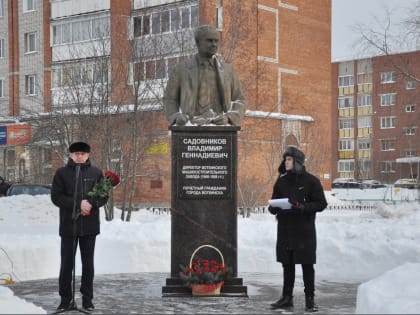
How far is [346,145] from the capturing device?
78875 millimetres

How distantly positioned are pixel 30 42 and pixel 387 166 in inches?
1688

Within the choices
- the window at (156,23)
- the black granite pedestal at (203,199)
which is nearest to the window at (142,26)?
the window at (156,23)

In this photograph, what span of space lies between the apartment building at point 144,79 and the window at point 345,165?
3378 cm

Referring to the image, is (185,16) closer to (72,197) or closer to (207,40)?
(207,40)

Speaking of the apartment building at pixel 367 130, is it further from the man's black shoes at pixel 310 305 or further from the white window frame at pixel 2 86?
the man's black shoes at pixel 310 305

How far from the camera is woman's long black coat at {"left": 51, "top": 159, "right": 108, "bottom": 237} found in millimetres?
7773

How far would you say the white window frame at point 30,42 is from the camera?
44594 mm

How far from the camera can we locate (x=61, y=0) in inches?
1686

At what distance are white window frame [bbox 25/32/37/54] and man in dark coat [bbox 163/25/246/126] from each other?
36.8 meters

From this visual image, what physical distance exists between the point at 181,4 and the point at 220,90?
26.2m

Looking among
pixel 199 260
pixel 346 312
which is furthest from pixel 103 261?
pixel 346 312

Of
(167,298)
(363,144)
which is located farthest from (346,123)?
(167,298)

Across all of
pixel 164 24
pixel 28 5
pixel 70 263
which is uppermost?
pixel 28 5

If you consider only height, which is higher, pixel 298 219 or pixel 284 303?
pixel 298 219
